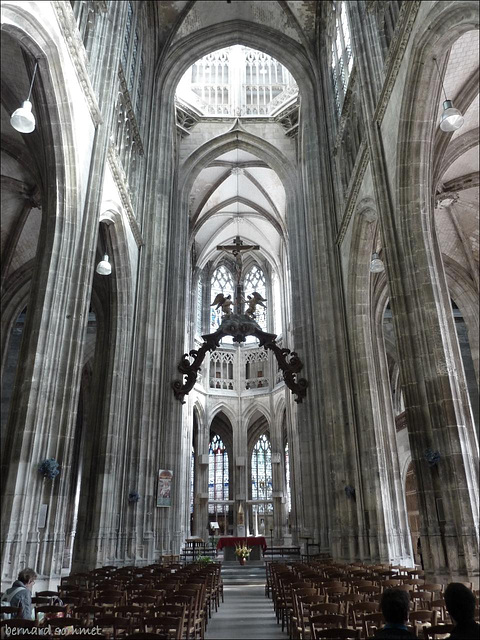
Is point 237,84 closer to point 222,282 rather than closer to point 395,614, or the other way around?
point 222,282

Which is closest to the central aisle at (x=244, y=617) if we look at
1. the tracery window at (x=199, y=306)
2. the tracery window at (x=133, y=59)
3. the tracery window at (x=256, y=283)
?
the tracery window at (x=133, y=59)

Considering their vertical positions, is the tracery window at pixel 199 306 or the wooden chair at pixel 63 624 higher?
the tracery window at pixel 199 306

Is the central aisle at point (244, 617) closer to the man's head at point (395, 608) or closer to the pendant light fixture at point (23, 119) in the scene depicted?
the man's head at point (395, 608)

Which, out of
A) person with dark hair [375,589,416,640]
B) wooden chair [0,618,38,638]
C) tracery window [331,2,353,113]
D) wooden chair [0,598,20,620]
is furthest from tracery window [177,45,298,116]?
person with dark hair [375,589,416,640]

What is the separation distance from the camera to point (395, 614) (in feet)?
10.1

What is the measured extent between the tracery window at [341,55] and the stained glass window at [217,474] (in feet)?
93.0

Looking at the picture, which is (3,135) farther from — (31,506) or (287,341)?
(287,341)

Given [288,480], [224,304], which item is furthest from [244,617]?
[288,480]

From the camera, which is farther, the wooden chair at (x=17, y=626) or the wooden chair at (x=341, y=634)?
the wooden chair at (x=17, y=626)

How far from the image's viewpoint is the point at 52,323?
10828mm

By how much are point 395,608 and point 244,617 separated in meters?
8.22

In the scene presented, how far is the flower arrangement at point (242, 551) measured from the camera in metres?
21.8

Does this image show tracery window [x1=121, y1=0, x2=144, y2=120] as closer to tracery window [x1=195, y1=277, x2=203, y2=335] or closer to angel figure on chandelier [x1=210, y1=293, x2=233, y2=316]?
angel figure on chandelier [x1=210, y1=293, x2=233, y2=316]

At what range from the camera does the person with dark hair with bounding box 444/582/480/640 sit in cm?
282
